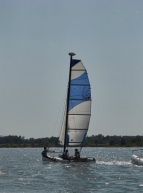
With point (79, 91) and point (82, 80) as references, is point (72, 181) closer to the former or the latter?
point (79, 91)

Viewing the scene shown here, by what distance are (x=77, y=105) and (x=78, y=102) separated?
0.34 metres

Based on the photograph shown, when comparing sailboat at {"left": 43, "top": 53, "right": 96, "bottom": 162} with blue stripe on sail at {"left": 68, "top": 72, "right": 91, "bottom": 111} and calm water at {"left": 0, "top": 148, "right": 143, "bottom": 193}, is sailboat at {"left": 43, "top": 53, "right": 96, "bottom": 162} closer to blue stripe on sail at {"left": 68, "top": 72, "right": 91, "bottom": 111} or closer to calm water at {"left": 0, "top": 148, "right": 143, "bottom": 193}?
blue stripe on sail at {"left": 68, "top": 72, "right": 91, "bottom": 111}

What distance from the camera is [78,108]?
2261 inches

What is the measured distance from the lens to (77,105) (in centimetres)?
5753

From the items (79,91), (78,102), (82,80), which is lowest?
(78,102)

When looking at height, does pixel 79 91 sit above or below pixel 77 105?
above

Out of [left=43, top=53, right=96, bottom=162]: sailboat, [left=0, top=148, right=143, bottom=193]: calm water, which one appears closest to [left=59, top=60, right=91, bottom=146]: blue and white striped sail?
[left=43, top=53, right=96, bottom=162]: sailboat

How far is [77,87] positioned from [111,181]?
1983 centimetres

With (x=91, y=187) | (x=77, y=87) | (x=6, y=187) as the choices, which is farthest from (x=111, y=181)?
(x=77, y=87)

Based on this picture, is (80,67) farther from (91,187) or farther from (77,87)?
(91,187)

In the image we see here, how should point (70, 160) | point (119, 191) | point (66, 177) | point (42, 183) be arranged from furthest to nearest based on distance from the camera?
1. point (70, 160)
2. point (66, 177)
3. point (42, 183)
4. point (119, 191)

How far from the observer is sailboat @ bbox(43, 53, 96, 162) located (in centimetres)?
5734

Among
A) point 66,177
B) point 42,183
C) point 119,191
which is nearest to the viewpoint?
point 119,191

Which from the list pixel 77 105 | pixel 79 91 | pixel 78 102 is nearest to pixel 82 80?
pixel 79 91
